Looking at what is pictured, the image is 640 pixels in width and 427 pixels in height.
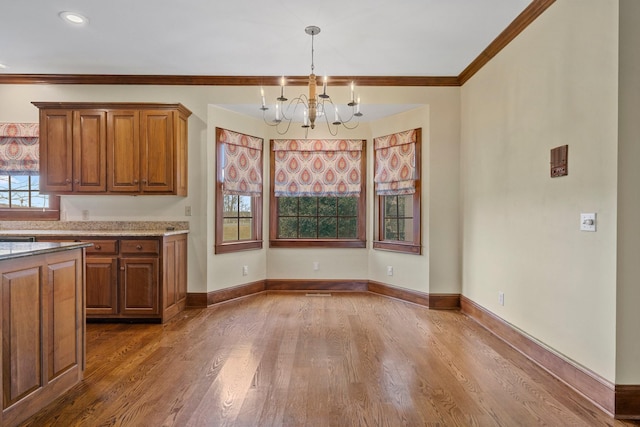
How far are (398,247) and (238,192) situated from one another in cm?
224

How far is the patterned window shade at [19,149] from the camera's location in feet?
13.8

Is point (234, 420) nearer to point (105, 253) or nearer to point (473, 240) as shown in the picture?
point (105, 253)

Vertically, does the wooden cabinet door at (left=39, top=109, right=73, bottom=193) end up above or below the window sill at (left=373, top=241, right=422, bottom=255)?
above

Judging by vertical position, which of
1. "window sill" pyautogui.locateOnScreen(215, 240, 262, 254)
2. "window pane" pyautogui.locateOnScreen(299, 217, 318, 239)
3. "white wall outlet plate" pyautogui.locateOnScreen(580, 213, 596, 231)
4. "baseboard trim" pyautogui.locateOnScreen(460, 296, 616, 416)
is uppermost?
"white wall outlet plate" pyautogui.locateOnScreen(580, 213, 596, 231)

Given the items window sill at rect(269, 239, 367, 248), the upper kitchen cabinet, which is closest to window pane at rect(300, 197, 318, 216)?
window sill at rect(269, 239, 367, 248)

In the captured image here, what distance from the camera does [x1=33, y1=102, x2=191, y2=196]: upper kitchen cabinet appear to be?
3912 mm

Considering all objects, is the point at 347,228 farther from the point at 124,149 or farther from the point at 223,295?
the point at 124,149

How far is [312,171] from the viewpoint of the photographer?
508cm

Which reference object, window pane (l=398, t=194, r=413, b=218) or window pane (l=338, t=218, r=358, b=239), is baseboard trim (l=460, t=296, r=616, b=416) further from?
window pane (l=338, t=218, r=358, b=239)

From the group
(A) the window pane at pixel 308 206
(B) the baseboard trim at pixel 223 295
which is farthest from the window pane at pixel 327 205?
(B) the baseboard trim at pixel 223 295

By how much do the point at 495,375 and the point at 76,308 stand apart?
2.91 metres

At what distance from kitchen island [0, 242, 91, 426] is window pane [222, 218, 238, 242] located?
2.27 metres

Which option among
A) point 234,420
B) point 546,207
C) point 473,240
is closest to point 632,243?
point 546,207

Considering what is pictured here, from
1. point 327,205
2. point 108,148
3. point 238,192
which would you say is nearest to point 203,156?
point 238,192
